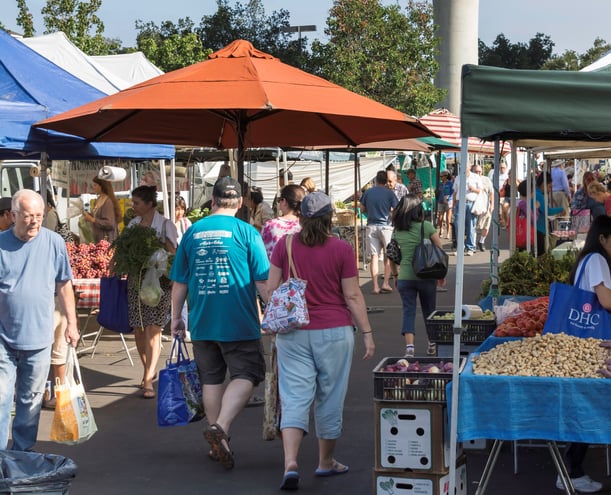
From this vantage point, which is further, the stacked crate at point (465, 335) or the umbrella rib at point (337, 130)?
the umbrella rib at point (337, 130)

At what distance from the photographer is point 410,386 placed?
217 inches

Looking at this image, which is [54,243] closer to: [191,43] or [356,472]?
[356,472]

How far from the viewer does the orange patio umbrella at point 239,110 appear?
696cm

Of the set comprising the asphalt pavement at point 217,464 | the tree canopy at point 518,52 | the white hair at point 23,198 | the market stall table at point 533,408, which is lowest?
the asphalt pavement at point 217,464

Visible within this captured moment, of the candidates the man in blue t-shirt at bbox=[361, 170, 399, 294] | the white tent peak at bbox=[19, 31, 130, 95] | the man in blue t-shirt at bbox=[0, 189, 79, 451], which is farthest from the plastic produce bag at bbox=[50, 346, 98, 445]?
the man in blue t-shirt at bbox=[361, 170, 399, 294]

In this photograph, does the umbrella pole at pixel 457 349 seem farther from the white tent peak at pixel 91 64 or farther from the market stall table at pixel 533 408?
the white tent peak at pixel 91 64

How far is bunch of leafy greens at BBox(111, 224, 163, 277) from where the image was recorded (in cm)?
855

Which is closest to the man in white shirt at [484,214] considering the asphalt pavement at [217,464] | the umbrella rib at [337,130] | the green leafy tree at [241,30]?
the umbrella rib at [337,130]

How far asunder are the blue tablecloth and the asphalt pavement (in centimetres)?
77

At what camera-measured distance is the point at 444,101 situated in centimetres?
4566

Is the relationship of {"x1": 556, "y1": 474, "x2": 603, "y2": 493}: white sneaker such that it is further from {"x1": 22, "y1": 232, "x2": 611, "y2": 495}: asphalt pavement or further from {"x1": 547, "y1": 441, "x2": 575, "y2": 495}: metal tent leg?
{"x1": 547, "y1": 441, "x2": 575, "y2": 495}: metal tent leg

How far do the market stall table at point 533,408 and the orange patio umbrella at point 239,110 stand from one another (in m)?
2.54

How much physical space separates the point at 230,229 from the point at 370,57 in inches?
1193

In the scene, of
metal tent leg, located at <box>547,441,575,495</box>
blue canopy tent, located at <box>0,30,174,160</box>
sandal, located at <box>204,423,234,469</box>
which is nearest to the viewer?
metal tent leg, located at <box>547,441,575,495</box>
